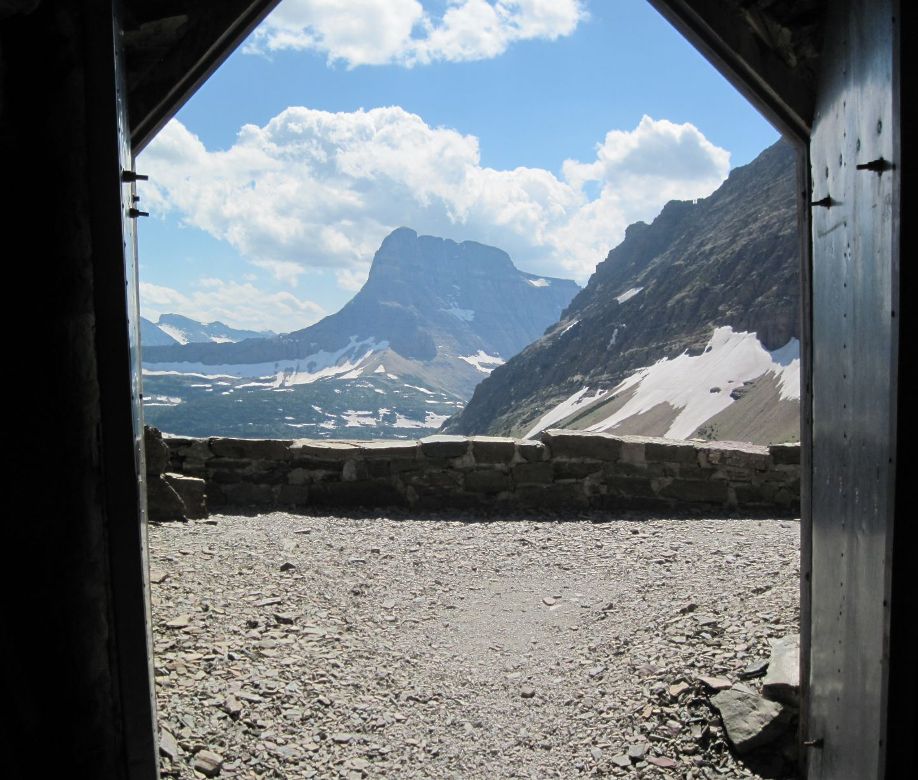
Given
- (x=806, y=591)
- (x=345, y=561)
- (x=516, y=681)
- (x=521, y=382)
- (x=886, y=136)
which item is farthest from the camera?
(x=521, y=382)

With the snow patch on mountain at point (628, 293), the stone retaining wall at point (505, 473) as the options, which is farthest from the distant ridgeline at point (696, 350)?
the stone retaining wall at point (505, 473)

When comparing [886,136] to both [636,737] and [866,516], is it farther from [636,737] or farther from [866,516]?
[636,737]

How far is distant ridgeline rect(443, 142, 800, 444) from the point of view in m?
88.3

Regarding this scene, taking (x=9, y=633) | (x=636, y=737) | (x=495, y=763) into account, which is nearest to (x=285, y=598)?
(x=495, y=763)

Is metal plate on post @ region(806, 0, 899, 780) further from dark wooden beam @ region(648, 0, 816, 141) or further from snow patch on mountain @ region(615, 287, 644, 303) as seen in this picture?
snow patch on mountain @ region(615, 287, 644, 303)

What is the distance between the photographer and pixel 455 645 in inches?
191

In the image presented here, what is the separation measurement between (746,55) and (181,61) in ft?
6.61

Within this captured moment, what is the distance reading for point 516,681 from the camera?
4328mm

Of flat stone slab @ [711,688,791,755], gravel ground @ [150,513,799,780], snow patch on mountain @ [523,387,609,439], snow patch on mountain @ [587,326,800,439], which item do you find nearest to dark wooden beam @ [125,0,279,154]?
gravel ground @ [150,513,799,780]

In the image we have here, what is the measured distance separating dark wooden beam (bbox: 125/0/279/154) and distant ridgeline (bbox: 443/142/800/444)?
7306 centimetres

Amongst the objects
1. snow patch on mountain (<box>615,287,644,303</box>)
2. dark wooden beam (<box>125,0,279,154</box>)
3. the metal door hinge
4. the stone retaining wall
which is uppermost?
snow patch on mountain (<box>615,287,644,303</box>)

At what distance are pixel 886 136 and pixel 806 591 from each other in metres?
1.69

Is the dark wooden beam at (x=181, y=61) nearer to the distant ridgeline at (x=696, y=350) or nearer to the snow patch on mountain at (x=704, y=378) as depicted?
the distant ridgeline at (x=696, y=350)

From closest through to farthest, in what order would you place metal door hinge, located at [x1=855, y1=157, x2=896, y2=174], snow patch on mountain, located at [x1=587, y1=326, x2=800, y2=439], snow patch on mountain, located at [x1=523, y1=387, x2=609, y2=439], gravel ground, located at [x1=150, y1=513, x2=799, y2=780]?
metal door hinge, located at [x1=855, y1=157, x2=896, y2=174] < gravel ground, located at [x1=150, y1=513, x2=799, y2=780] < snow patch on mountain, located at [x1=587, y1=326, x2=800, y2=439] < snow patch on mountain, located at [x1=523, y1=387, x2=609, y2=439]
